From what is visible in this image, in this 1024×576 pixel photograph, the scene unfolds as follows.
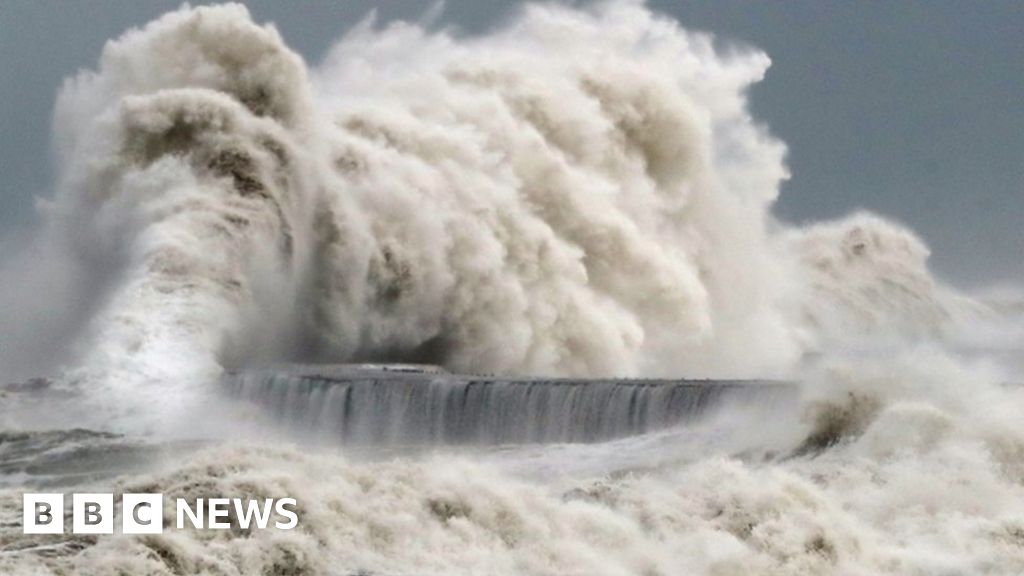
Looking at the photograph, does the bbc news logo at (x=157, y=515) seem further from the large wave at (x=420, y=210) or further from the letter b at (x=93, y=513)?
the large wave at (x=420, y=210)

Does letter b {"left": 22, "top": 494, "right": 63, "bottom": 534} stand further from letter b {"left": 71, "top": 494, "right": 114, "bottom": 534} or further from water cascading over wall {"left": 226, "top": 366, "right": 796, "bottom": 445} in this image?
water cascading over wall {"left": 226, "top": 366, "right": 796, "bottom": 445}

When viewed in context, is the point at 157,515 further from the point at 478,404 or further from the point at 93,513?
the point at 478,404

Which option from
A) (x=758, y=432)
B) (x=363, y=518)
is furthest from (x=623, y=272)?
(x=363, y=518)

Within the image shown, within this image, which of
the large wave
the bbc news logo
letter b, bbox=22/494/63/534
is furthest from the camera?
the large wave

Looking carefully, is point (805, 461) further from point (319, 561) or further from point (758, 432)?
point (319, 561)

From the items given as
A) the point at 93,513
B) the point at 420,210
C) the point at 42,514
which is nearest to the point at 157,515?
the point at 93,513

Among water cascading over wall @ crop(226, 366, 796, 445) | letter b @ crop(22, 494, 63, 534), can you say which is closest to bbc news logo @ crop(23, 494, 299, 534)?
letter b @ crop(22, 494, 63, 534)
